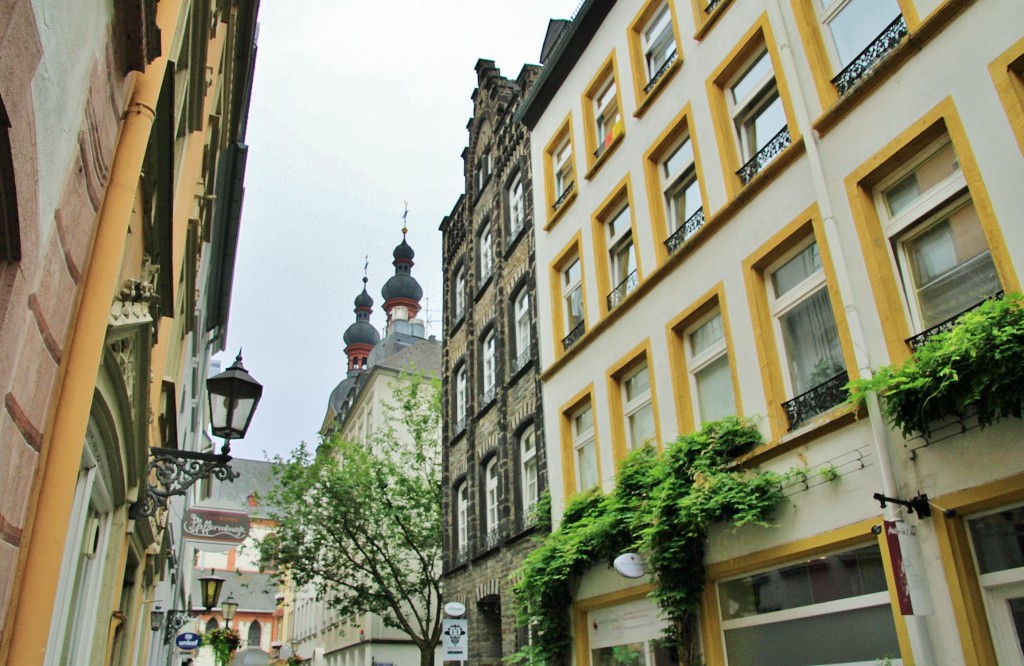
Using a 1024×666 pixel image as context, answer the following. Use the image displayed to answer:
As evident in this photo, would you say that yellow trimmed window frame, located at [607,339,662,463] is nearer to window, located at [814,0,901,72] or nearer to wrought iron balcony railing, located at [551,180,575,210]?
wrought iron balcony railing, located at [551,180,575,210]

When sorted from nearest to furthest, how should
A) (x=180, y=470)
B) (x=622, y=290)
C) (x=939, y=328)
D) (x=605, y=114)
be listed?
(x=939, y=328), (x=180, y=470), (x=622, y=290), (x=605, y=114)

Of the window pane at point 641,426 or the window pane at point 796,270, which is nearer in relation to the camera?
the window pane at point 796,270

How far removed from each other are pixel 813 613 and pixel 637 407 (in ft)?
14.8

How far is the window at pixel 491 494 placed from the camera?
1778cm

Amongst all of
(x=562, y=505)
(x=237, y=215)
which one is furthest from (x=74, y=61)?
(x=237, y=215)

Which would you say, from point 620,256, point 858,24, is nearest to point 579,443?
point 620,256

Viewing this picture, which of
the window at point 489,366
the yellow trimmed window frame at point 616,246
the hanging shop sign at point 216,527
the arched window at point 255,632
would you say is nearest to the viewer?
the hanging shop sign at point 216,527

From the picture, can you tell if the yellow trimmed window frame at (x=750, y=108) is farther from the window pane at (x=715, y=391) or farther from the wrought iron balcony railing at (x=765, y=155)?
the window pane at (x=715, y=391)

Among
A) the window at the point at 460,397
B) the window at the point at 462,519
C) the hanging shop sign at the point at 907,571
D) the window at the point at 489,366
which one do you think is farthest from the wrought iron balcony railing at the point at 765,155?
the window at the point at 460,397

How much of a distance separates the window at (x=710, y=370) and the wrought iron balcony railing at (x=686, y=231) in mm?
1254

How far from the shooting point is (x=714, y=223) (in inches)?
410

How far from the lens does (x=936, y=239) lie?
737 cm

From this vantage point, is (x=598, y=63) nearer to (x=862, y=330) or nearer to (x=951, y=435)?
(x=862, y=330)

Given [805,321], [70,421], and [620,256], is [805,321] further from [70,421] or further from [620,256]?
[70,421]
